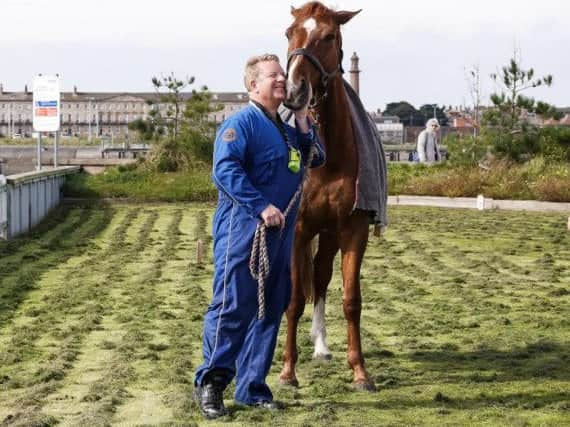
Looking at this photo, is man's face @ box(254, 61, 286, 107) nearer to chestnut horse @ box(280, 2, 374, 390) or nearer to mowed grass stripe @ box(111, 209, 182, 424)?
chestnut horse @ box(280, 2, 374, 390)

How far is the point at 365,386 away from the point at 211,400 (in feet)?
4.15

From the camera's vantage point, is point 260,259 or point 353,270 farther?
point 353,270

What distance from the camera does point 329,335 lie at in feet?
31.9

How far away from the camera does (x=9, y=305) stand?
1135cm

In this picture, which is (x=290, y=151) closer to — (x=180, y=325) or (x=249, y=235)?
(x=249, y=235)

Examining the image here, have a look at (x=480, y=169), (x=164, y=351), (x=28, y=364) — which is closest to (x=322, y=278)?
(x=164, y=351)

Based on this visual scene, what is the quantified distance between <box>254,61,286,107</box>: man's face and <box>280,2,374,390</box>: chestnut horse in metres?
0.69

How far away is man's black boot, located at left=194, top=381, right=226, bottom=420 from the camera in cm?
644

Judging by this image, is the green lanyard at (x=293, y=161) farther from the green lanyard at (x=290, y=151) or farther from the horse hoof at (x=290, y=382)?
the horse hoof at (x=290, y=382)

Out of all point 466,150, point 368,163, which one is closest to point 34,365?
point 368,163

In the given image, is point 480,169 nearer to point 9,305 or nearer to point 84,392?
point 9,305

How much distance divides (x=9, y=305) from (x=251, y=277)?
217 inches

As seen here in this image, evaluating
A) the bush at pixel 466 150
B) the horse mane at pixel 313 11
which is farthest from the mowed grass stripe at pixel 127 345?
the bush at pixel 466 150

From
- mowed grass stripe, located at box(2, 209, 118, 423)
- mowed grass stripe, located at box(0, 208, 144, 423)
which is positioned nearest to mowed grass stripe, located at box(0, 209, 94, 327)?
mowed grass stripe, located at box(0, 208, 144, 423)
